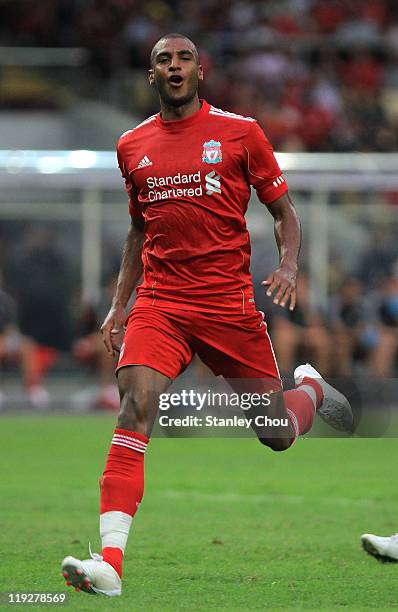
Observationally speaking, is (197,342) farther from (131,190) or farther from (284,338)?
(284,338)

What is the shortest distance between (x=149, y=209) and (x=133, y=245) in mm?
434

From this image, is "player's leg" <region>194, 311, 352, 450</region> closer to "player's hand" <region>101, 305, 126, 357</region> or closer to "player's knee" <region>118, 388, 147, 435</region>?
"player's hand" <region>101, 305, 126, 357</region>

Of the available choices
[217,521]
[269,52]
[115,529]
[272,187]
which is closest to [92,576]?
[115,529]

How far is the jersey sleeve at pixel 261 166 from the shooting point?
6594 mm

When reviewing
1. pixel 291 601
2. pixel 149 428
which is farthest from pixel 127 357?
pixel 291 601

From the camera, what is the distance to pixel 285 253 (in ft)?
21.5

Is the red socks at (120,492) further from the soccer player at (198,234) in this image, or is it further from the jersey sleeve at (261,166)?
the jersey sleeve at (261,166)

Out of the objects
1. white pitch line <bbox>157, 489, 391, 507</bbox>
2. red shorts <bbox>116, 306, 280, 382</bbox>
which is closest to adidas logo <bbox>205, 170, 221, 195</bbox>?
red shorts <bbox>116, 306, 280, 382</bbox>

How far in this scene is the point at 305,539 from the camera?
783 cm

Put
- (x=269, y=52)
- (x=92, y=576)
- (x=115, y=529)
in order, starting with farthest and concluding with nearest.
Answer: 1. (x=269, y=52)
2. (x=115, y=529)
3. (x=92, y=576)

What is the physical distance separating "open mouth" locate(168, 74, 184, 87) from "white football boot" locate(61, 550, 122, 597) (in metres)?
2.27

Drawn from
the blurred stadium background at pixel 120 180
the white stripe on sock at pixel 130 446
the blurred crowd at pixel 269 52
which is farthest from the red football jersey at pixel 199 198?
the blurred crowd at pixel 269 52

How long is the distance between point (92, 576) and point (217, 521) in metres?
2.97

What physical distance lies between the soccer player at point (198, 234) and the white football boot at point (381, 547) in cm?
63
